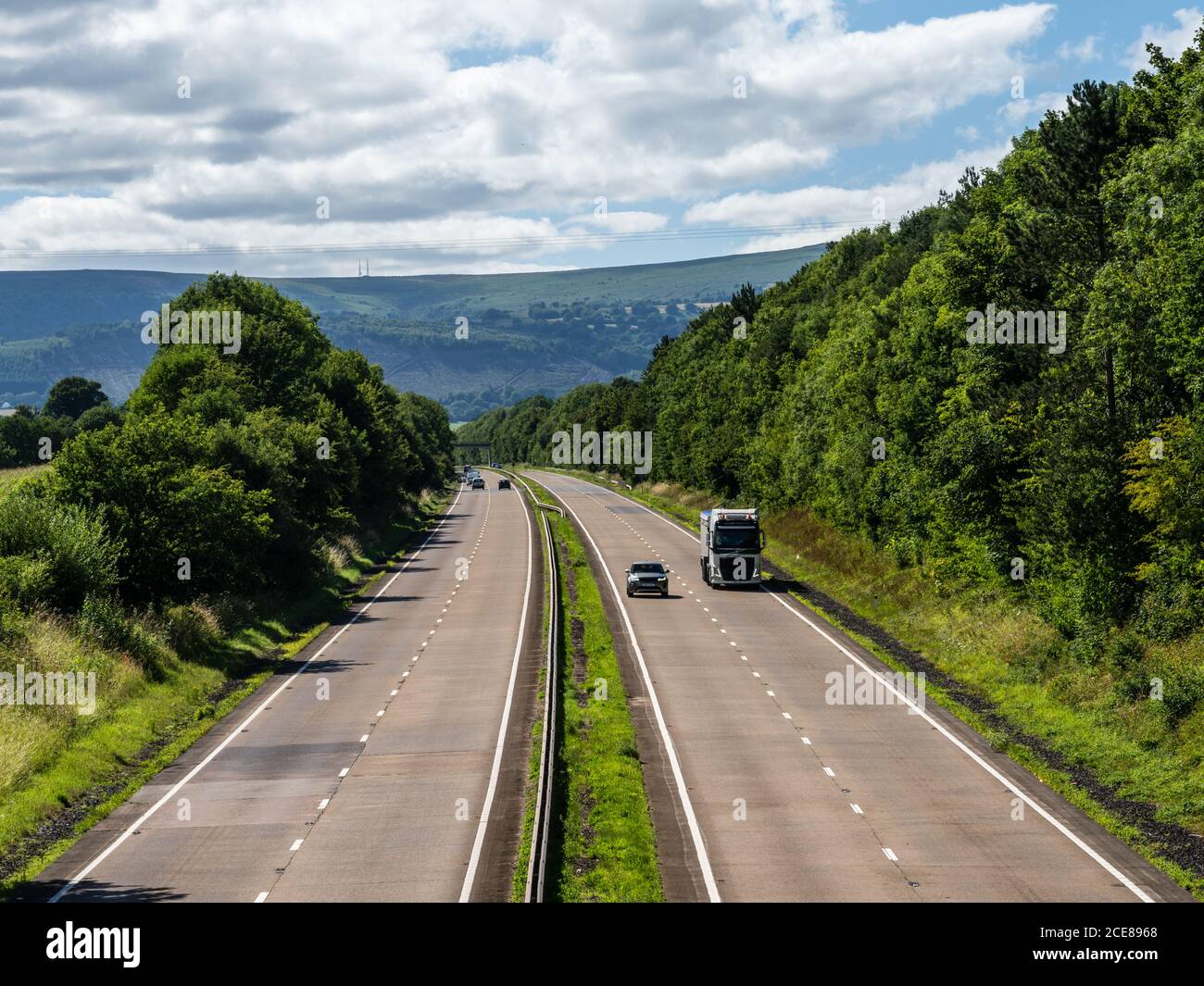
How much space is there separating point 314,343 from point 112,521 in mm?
69837

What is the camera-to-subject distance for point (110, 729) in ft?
105

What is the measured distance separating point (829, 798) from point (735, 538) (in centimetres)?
3647

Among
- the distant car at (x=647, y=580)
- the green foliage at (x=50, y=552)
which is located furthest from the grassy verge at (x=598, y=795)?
the green foliage at (x=50, y=552)

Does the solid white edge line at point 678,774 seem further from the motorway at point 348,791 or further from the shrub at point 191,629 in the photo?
the shrub at point 191,629

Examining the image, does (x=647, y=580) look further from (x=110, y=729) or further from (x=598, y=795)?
(x=598, y=795)

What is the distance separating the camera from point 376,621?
5522cm

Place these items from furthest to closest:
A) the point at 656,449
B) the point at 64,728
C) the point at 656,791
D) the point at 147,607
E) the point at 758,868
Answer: the point at 656,449 < the point at 147,607 < the point at 64,728 < the point at 656,791 < the point at 758,868

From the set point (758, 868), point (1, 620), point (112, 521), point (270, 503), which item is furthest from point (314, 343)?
point (758, 868)

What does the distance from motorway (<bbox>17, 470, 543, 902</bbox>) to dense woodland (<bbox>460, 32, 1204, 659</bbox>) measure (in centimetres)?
1554

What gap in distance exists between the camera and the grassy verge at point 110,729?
24797 mm

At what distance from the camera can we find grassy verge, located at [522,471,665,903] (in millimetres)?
21062

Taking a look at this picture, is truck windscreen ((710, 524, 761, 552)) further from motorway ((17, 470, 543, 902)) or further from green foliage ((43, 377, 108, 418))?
green foliage ((43, 377, 108, 418))

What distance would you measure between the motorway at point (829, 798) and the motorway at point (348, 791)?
3.29 m

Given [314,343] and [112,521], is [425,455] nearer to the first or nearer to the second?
[314,343]
